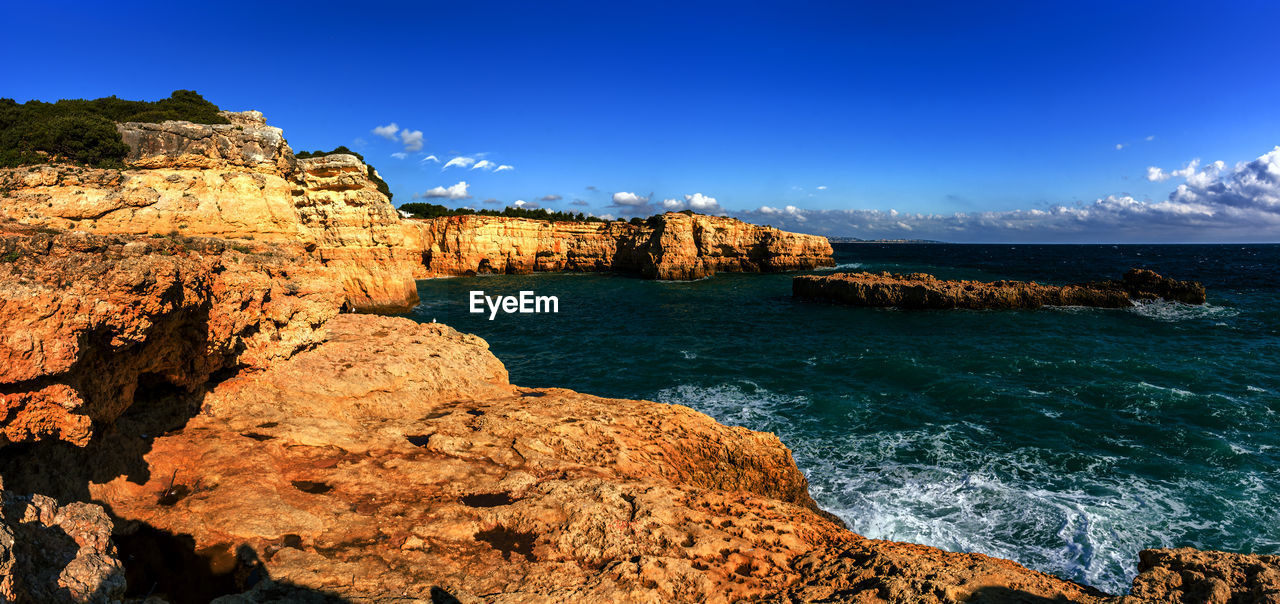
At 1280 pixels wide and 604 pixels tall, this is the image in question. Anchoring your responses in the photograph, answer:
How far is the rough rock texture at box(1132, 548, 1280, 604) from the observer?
4.26 metres

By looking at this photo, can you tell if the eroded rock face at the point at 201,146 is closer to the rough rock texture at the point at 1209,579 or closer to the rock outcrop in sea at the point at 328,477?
the rock outcrop in sea at the point at 328,477

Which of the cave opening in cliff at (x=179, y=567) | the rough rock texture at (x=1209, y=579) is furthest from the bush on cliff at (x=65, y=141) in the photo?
the rough rock texture at (x=1209, y=579)

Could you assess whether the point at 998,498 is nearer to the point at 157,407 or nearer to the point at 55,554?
the point at 55,554

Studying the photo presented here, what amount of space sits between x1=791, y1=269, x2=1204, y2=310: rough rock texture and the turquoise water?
83.2 inches

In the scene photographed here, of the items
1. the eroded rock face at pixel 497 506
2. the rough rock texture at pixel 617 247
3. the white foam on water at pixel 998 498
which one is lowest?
the white foam on water at pixel 998 498

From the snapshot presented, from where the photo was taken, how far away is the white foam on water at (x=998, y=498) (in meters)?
9.30

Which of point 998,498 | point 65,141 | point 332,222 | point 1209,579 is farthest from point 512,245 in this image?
point 1209,579

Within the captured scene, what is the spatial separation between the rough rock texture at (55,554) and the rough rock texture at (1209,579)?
25.5 feet

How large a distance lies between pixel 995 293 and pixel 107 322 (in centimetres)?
4482

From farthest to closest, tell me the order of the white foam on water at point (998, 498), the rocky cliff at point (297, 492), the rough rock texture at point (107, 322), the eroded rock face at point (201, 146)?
the eroded rock face at point (201, 146), the white foam on water at point (998, 498), the rocky cliff at point (297, 492), the rough rock texture at point (107, 322)

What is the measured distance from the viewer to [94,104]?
25.9m

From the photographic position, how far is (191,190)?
706 inches

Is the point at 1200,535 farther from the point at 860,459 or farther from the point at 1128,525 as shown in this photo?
the point at 860,459

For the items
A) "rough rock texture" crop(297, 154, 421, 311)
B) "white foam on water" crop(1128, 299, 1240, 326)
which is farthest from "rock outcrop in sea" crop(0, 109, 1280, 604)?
"white foam on water" crop(1128, 299, 1240, 326)
